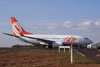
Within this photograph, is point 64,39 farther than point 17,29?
No

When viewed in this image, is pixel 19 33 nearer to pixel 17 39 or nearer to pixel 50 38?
pixel 17 39

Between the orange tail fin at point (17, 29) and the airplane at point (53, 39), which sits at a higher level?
the orange tail fin at point (17, 29)

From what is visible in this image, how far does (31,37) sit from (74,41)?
10.5 metres

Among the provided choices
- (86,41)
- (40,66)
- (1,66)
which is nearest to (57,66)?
(40,66)

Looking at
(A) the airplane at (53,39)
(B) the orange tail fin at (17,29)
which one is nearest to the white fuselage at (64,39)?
(A) the airplane at (53,39)

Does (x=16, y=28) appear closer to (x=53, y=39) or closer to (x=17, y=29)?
(x=17, y=29)

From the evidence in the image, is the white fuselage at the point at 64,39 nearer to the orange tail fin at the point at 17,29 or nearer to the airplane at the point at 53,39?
the airplane at the point at 53,39

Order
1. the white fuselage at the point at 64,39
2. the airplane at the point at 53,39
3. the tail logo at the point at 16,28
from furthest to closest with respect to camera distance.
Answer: the tail logo at the point at 16,28 < the white fuselage at the point at 64,39 < the airplane at the point at 53,39

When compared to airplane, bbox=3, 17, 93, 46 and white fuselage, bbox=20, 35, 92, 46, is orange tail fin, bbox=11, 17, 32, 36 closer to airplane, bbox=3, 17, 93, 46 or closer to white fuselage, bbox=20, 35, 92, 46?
airplane, bbox=3, 17, 93, 46

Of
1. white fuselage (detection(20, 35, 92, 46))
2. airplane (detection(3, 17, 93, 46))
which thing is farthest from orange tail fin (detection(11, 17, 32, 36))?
white fuselage (detection(20, 35, 92, 46))

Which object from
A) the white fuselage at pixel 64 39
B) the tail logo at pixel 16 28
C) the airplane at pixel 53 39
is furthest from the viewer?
the tail logo at pixel 16 28

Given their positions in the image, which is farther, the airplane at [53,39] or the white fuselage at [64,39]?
the white fuselage at [64,39]

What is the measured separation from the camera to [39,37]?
153 feet

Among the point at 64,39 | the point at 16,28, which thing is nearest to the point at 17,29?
the point at 16,28
